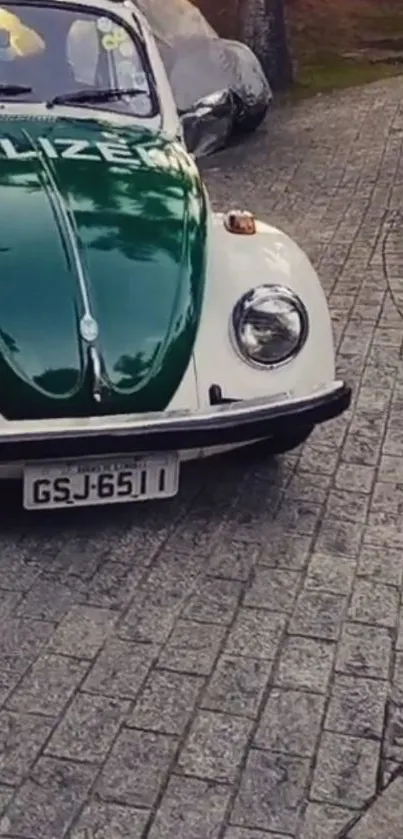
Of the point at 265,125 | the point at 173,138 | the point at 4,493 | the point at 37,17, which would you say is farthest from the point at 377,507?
the point at 265,125

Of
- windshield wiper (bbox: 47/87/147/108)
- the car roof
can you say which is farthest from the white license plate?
the car roof

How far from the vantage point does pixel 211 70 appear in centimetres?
1112

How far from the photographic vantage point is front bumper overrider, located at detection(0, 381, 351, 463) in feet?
13.0

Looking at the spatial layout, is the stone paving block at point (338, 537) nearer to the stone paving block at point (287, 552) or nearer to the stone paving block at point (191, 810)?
the stone paving block at point (287, 552)

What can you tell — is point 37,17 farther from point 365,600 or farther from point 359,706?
point 359,706

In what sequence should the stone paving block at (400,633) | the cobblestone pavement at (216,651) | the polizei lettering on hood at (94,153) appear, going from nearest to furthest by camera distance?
1. the cobblestone pavement at (216,651)
2. the stone paving block at (400,633)
3. the polizei lettering on hood at (94,153)

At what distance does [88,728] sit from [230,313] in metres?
1.52

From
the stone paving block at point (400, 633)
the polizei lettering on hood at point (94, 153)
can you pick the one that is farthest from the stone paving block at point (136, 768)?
the polizei lettering on hood at point (94, 153)

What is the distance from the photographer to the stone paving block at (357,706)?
350cm

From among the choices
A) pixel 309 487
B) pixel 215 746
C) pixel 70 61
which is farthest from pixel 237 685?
pixel 70 61

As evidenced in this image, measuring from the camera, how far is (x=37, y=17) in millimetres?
5672

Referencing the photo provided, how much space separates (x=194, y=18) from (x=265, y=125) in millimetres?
1219

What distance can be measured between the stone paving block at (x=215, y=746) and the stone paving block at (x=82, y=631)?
46 centimetres

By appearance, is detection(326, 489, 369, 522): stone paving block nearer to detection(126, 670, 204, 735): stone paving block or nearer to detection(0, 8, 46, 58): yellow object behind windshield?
detection(126, 670, 204, 735): stone paving block
